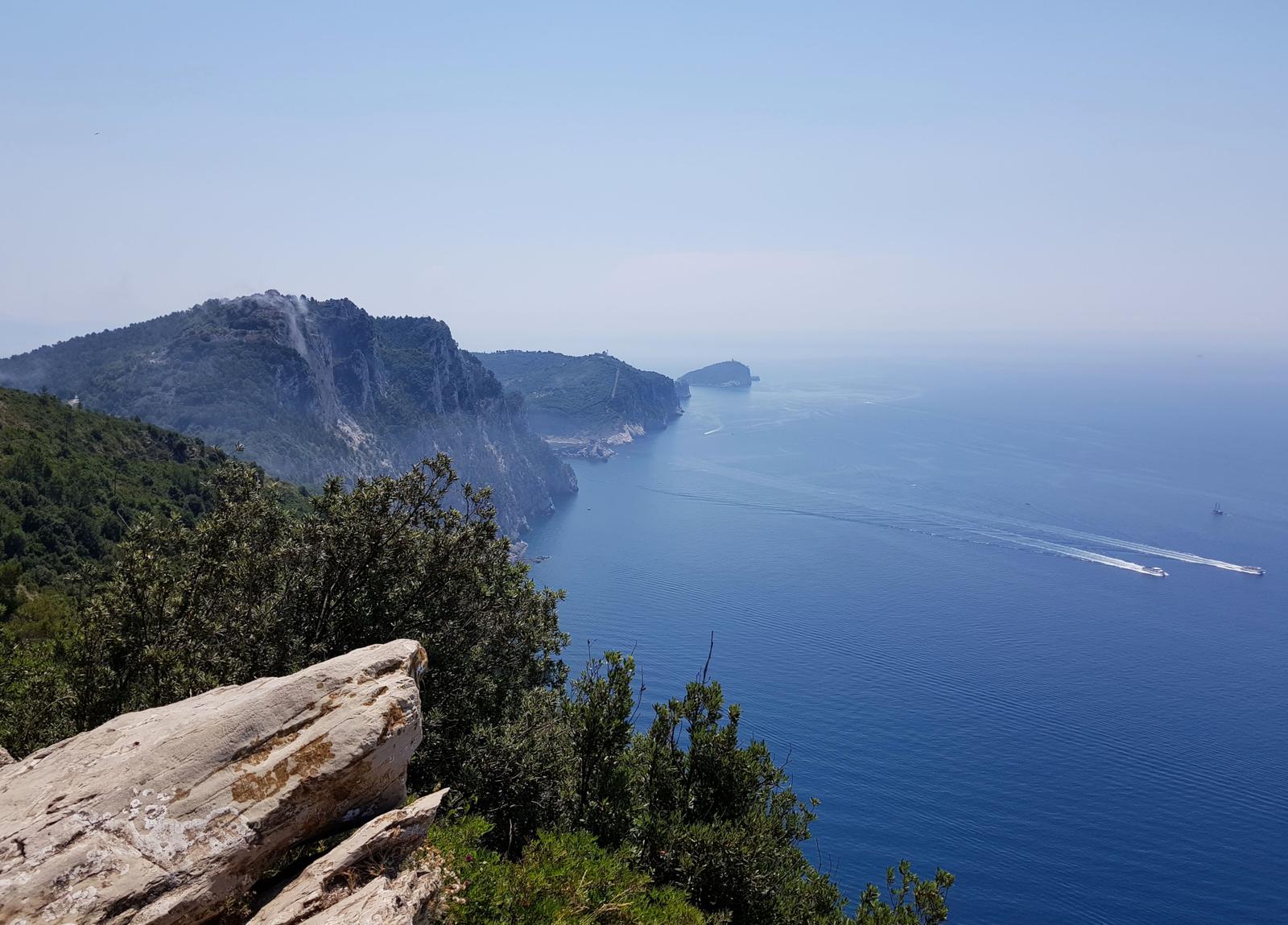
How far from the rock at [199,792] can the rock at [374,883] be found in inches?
21.3

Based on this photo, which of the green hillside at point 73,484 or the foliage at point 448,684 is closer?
the foliage at point 448,684

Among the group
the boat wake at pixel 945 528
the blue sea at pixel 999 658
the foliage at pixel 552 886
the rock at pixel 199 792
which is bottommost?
the blue sea at pixel 999 658

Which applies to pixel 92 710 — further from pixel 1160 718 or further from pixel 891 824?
pixel 1160 718

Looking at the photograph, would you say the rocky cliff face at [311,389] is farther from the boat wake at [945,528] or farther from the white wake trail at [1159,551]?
the white wake trail at [1159,551]

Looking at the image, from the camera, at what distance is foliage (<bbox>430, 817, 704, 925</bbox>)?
10.1 metres

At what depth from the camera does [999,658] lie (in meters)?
85.3

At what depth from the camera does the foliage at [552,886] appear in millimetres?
10117

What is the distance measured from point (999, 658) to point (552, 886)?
88.6 metres

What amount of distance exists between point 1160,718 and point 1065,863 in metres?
27.5

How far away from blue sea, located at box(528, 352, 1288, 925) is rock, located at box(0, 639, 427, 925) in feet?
108

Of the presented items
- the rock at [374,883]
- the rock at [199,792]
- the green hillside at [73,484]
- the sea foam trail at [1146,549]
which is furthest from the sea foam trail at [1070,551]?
the rock at [199,792]

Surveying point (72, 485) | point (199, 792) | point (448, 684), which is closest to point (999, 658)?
point (448, 684)

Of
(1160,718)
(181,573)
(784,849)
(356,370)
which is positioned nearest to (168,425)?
(356,370)

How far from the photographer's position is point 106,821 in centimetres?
856
